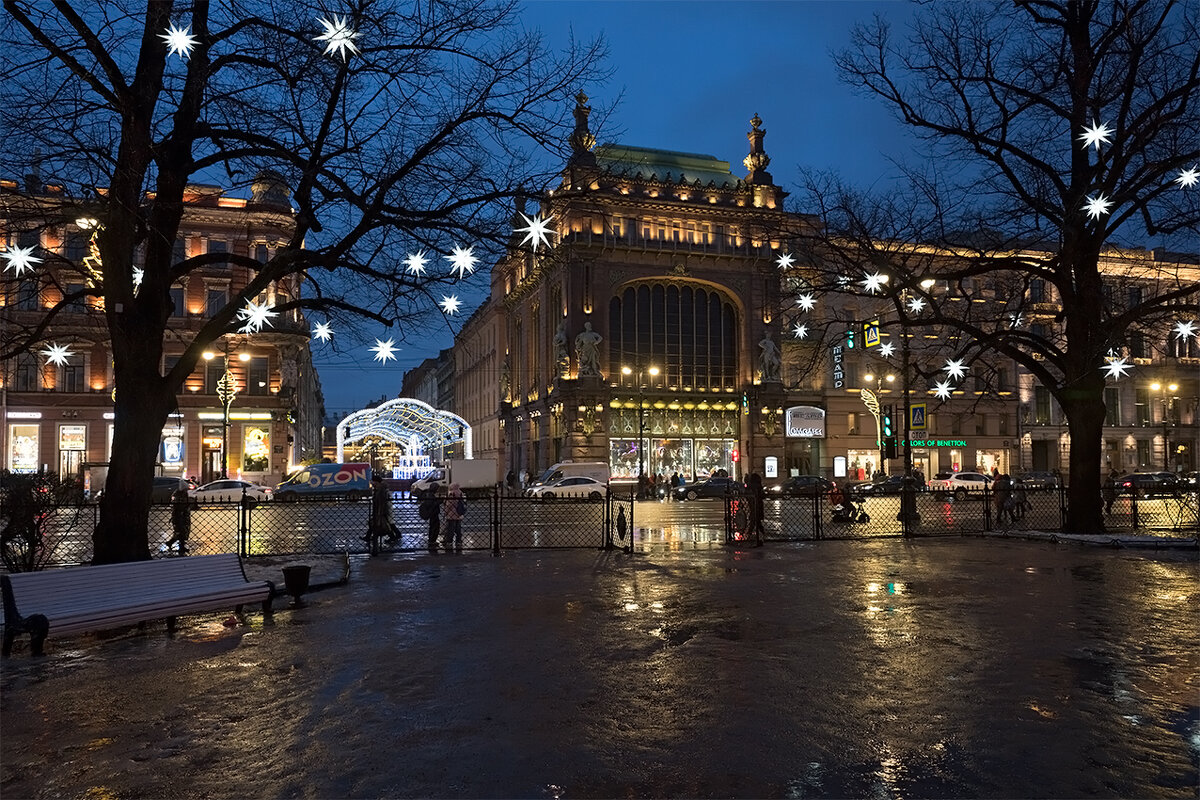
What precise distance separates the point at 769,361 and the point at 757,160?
1531 cm

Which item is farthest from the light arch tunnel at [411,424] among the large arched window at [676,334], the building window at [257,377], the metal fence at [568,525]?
the metal fence at [568,525]

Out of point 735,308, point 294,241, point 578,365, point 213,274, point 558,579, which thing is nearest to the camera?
point 294,241

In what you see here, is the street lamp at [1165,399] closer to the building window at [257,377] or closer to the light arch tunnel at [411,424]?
the light arch tunnel at [411,424]

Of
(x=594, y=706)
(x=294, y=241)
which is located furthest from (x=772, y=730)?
(x=294, y=241)

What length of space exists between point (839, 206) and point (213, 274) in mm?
43573

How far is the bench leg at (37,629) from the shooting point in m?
8.70

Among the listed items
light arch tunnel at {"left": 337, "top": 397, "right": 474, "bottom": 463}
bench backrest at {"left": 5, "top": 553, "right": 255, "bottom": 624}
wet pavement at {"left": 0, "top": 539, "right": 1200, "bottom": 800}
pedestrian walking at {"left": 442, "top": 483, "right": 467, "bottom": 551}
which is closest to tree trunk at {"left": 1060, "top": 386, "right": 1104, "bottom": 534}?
wet pavement at {"left": 0, "top": 539, "right": 1200, "bottom": 800}

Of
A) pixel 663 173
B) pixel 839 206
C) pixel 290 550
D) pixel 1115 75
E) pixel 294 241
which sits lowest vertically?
pixel 290 550

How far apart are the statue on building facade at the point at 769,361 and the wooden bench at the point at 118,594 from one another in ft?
165

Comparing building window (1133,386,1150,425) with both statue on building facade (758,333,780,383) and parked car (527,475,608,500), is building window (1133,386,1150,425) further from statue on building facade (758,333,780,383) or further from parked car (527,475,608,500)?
parked car (527,475,608,500)

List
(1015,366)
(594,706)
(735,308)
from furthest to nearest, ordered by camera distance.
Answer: (1015,366)
(735,308)
(594,706)

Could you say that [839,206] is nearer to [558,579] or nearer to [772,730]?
[558,579]

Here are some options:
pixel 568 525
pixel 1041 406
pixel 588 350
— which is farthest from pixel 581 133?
pixel 1041 406

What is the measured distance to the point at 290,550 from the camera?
20.3 meters
